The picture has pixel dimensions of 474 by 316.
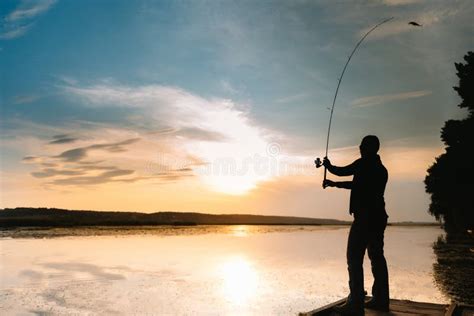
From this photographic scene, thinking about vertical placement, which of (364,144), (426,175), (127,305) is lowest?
(127,305)

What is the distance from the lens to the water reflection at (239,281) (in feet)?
41.9

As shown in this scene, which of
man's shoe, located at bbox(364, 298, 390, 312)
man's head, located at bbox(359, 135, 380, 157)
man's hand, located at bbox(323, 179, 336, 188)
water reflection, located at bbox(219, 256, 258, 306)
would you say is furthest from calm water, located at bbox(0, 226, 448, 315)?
man's head, located at bbox(359, 135, 380, 157)

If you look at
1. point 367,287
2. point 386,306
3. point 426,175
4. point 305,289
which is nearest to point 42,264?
point 305,289

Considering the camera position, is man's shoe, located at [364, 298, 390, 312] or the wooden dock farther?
man's shoe, located at [364, 298, 390, 312]

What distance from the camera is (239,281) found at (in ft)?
52.2

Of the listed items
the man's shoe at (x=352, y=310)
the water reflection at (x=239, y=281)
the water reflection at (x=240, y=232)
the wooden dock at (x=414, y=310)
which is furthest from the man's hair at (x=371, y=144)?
the water reflection at (x=240, y=232)

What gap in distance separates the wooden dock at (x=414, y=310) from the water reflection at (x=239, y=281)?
4739 millimetres

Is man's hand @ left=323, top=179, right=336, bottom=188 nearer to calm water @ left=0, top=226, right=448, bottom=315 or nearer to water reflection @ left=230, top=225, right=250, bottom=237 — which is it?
calm water @ left=0, top=226, right=448, bottom=315

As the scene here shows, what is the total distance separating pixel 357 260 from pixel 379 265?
0.62m

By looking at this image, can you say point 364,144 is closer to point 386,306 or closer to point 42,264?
point 386,306

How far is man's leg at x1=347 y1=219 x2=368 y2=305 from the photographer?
7.10m

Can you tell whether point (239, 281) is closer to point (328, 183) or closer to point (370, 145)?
point (328, 183)

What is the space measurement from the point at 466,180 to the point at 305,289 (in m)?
28.4

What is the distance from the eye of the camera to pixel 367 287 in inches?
567
